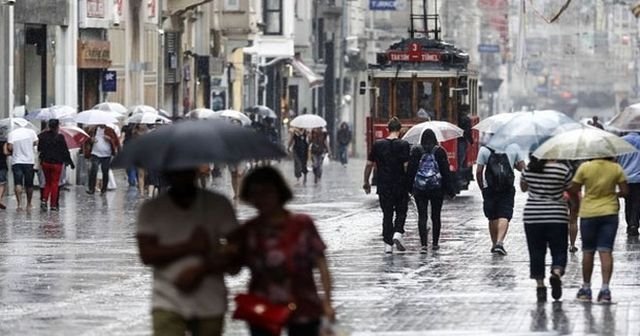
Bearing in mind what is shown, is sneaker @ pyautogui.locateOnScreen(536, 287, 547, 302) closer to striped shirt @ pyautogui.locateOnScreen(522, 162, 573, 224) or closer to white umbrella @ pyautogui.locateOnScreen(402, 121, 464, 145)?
striped shirt @ pyautogui.locateOnScreen(522, 162, 573, 224)

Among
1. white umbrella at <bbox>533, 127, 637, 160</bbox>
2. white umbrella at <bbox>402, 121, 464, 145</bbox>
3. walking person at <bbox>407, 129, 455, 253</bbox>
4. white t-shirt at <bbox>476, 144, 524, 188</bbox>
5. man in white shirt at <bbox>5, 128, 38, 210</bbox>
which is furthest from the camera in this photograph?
man in white shirt at <bbox>5, 128, 38, 210</bbox>

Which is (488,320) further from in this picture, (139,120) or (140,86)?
(140,86)

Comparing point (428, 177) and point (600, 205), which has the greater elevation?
point (600, 205)

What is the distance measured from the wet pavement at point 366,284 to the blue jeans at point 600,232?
0.56 meters

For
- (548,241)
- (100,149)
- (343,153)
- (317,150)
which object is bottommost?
(343,153)

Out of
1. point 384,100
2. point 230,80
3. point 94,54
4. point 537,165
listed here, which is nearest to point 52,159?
point 384,100

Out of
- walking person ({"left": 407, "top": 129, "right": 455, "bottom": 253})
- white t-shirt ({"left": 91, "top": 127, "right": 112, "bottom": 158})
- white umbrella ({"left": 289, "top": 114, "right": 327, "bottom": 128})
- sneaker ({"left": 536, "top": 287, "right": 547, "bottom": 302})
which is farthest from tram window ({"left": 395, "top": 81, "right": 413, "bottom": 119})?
sneaker ({"left": 536, "top": 287, "right": 547, "bottom": 302})

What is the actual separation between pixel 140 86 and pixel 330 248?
31044 millimetres

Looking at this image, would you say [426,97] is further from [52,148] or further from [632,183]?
[632,183]

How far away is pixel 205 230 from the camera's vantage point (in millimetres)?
10781

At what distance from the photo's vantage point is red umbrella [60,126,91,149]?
126 feet

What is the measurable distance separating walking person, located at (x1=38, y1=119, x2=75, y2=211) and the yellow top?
1854cm

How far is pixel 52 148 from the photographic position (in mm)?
35594

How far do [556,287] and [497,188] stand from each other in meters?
6.48
